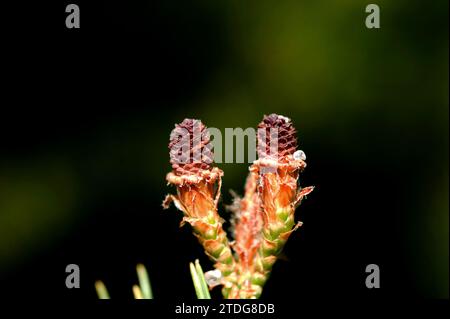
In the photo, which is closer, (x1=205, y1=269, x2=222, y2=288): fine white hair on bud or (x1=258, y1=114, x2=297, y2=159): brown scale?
(x1=258, y1=114, x2=297, y2=159): brown scale

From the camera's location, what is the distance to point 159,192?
2420 millimetres

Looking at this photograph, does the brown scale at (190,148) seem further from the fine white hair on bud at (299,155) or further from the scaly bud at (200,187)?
the fine white hair on bud at (299,155)

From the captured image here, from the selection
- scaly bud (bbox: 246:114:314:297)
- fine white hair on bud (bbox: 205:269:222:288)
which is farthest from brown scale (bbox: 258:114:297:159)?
fine white hair on bud (bbox: 205:269:222:288)

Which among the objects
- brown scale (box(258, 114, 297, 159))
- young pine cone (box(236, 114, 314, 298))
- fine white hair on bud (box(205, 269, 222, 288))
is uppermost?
brown scale (box(258, 114, 297, 159))

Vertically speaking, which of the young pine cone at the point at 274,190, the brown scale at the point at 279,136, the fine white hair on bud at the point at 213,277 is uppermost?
the brown scale at the point at 279,136

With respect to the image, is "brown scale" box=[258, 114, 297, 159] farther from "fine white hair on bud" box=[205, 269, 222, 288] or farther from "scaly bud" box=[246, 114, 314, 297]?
"fine white hair on bud" box=[205, 269, 222, 288]

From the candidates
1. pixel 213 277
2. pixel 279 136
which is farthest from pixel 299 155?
pixel 213 277

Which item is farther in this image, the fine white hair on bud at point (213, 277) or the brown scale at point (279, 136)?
the fine white hair on bud at point (213, 277)

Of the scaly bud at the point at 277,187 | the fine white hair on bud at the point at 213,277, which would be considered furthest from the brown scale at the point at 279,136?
the fine white hair on bud at the point at 213,277

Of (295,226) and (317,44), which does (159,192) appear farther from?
(295,226)

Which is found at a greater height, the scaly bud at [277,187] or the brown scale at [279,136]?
the brown scale at [279,136]

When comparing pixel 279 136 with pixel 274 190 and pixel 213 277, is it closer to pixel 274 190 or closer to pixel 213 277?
pixel 274 190
